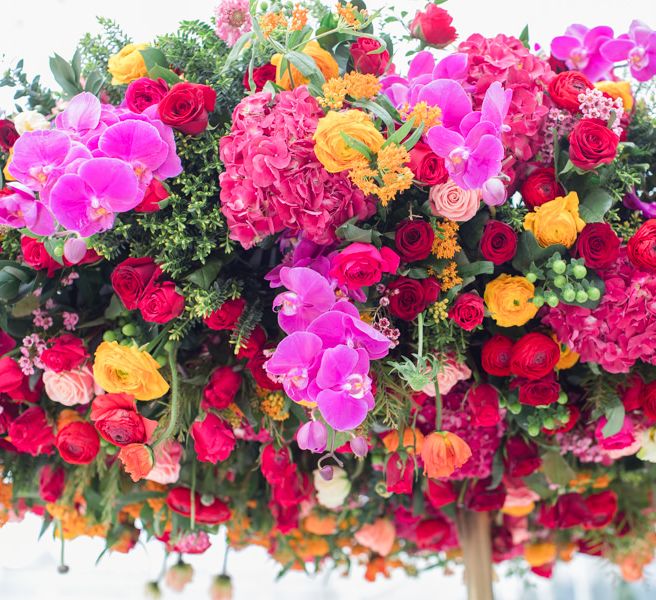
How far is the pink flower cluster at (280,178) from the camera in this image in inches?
29.4

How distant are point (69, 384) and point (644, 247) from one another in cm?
74

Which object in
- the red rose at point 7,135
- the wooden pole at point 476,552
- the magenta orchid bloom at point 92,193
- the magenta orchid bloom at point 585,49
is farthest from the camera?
the wooden pole at point 476,552

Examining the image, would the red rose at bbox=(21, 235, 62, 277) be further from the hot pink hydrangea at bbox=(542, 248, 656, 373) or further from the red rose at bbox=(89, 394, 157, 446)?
the hot pink hydrangea at bbox=(542, 248, 656, 373)

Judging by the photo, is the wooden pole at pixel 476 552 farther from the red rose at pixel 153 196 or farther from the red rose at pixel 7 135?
the red rose at pixel 7 135

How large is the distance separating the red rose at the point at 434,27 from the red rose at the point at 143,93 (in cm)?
34

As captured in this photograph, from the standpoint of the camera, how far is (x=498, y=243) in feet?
2.74

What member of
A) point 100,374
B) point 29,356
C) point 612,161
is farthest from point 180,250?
A: point 612,161

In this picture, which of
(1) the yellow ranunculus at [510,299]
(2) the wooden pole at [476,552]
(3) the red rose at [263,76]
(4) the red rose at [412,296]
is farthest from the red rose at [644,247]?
(2) the wooden pole at [476,552]

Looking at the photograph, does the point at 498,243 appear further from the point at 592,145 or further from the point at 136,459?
the point at 136,459

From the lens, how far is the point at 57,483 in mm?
1150

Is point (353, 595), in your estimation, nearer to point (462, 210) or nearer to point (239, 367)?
point (239, 367)

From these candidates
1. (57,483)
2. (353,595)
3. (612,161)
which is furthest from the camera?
(353,595)

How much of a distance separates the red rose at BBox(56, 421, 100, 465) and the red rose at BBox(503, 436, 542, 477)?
2.07ft

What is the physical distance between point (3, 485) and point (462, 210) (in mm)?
867
